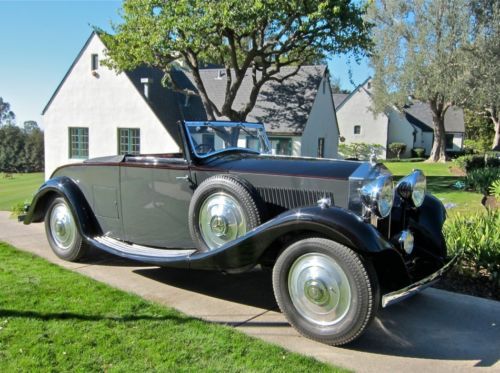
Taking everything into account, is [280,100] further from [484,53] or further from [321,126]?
[484,53]

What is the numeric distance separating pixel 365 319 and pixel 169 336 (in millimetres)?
1499

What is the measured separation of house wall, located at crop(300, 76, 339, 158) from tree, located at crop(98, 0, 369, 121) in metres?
4.91

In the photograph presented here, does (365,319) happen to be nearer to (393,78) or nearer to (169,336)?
(169,336)

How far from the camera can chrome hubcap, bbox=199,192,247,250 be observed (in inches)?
163

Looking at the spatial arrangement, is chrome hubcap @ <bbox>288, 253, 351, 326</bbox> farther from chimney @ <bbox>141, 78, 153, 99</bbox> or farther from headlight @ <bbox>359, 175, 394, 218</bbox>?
chimney @ <bbox>141, 78, 153, 99</bbox>

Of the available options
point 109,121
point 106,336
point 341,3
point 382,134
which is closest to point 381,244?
point 106,336

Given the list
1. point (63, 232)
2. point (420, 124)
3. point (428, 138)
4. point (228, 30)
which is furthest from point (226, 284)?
point (428, 138)

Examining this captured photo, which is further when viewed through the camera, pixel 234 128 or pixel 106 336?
pixel 234 128

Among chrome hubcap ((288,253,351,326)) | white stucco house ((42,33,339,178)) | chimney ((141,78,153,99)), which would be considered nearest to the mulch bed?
chrome hubcap ((288,253,351,326))

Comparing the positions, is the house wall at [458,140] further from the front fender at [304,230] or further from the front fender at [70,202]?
the front fender at [304,230]

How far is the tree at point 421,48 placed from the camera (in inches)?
1053

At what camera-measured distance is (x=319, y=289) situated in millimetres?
3537

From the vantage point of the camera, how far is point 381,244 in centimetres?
339

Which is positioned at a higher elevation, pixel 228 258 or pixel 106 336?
pixel 228 258
